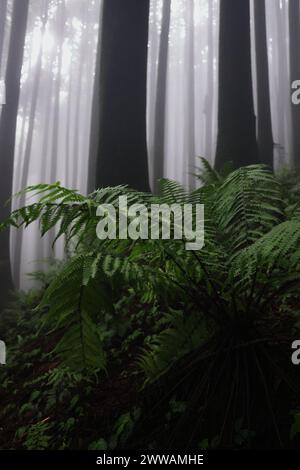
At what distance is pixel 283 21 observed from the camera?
2194 centimetres

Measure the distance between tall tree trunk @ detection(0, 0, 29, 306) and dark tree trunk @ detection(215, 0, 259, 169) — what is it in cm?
528

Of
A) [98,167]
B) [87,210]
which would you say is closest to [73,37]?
[98,167]

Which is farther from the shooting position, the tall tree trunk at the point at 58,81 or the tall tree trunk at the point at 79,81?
the tall tree trunk at the point at 79,81

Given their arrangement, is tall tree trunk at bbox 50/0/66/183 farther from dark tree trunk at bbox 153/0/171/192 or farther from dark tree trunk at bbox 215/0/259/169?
dark tree trunk at bbox 215/0/259/169

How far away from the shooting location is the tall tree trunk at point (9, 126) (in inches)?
325

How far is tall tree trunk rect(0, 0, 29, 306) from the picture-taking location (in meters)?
8.26

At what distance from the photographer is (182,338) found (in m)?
2.09

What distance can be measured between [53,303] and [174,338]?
0.73 meters

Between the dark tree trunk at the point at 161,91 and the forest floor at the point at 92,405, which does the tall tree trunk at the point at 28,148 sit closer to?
the dark tree trunk at the point at 161,91

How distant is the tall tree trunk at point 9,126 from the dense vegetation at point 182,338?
240 inches

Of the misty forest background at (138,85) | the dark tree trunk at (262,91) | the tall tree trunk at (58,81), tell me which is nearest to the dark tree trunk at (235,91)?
the misty forest background at (138,85)

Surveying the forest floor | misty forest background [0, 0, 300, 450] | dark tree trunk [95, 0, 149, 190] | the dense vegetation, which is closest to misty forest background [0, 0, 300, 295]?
dark tree trunk [95, 0, 149, 190]
